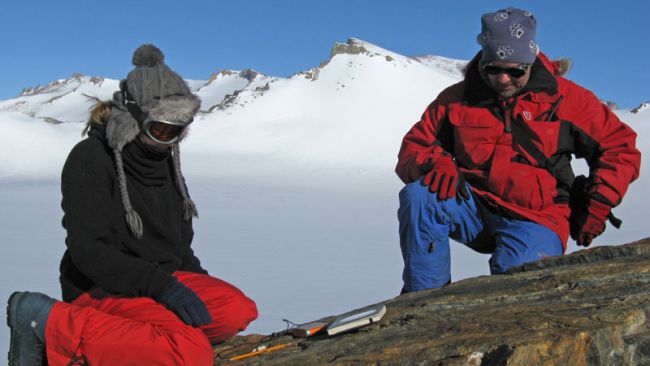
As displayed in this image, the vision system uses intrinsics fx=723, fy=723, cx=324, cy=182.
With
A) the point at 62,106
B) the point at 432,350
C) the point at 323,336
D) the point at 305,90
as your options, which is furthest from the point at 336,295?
the point at 62,106

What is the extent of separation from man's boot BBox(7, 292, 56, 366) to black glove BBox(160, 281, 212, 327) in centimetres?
35

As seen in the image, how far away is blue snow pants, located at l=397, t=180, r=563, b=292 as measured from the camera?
3.05 m

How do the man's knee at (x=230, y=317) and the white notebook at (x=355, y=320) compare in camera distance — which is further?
the man's knee at (x=230, y=317)

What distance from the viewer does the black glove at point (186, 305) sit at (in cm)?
226

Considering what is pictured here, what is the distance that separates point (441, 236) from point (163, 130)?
131cm

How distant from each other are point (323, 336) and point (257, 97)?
73.2 ft

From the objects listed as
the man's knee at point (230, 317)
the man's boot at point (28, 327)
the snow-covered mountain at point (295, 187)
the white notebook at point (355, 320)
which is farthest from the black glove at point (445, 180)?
the man's boot at point (28, 327)

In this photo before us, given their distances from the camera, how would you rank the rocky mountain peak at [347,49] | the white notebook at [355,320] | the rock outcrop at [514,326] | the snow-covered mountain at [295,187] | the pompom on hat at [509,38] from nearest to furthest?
the rock outcrop at [514,326] < the white notebook at [355,320] < the pompom on hat at [509,38] < the snow-covered mountain at [295,187] < the rocky mountain peak at [347,49]

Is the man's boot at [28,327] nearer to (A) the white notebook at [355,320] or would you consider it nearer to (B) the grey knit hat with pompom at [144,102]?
(B) the grey knit hat with pompom at [144,102]

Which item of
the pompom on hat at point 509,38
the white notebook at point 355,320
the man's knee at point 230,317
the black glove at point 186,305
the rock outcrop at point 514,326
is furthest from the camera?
the pompom on hat at point 509,38

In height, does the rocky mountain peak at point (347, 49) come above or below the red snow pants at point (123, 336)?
above

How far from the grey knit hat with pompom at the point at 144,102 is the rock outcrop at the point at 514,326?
74 centimetres

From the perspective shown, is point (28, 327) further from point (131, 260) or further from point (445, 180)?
point (445, 180)

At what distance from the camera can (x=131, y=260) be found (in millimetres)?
2303
